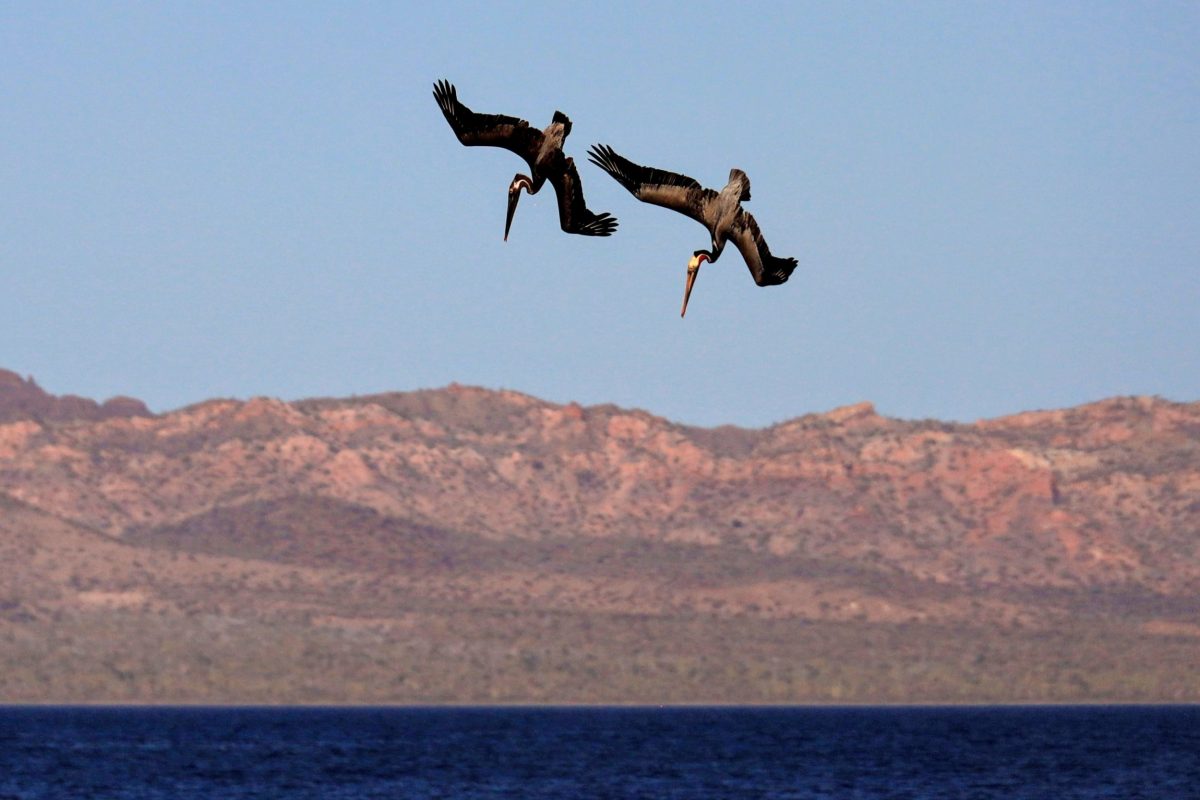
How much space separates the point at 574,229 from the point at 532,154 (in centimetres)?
120

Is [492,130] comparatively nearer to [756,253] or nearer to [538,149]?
[538,149]

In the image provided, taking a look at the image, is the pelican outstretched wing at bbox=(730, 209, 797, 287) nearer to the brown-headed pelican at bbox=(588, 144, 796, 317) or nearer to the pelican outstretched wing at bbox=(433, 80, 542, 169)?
the brown-headed pelican at bbox=(588, 144, 796, 317)

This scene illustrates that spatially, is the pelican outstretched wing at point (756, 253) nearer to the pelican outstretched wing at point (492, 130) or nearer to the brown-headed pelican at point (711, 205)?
the brown-headed pelican at point (711, 205)

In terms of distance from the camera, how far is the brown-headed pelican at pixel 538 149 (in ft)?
99.5

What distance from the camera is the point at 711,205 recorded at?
29812 millimetres

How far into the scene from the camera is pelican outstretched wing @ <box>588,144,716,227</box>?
96.0ft

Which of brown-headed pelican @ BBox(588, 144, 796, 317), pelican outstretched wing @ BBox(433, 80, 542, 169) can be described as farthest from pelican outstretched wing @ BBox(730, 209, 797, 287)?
pelican outstretched wing @ BBox(433, 80, 542, 169)

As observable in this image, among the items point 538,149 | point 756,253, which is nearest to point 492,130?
point 538,149

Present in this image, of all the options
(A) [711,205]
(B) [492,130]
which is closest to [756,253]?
(A) [711,205]

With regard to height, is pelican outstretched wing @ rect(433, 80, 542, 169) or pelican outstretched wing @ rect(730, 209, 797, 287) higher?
pelican outstretched wing @ rect(433, 80, 542, 169)

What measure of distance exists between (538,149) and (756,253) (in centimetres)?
333

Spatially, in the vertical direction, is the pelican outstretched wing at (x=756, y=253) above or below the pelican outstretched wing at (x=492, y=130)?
below

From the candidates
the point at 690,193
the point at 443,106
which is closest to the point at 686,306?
the point at 690,193

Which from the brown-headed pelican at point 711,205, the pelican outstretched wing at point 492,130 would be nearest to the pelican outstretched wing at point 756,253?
the brown-headed pelican at point 711,205
